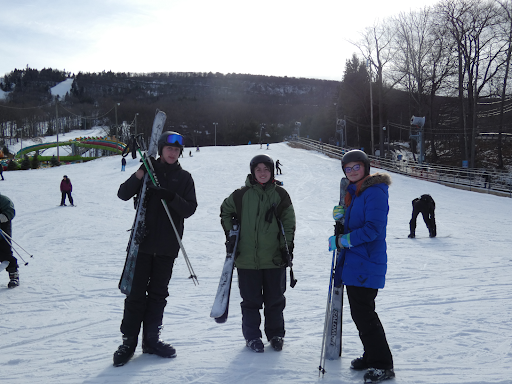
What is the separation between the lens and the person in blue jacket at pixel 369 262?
2795mm

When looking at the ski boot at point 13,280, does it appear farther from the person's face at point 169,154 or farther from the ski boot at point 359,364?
the ski boot at point 359,364

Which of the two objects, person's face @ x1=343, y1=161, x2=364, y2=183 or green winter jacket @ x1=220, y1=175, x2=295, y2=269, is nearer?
person's face @ x1=343, y1=161, x2=364, y2=183

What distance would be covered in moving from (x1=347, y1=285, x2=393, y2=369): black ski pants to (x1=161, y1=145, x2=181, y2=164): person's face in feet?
5.68

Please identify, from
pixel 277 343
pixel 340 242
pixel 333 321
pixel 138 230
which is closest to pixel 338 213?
pixel 340 242

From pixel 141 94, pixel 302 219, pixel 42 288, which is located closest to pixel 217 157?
pixel 302 219

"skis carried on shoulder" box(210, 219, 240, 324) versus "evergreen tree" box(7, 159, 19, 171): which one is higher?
"evergreen tree" box(7, 159, 19, 171)

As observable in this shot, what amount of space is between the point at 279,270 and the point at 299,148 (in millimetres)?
39466

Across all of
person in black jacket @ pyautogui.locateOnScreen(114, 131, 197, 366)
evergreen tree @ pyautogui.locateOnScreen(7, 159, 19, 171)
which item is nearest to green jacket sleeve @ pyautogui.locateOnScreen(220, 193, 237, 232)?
person in black jacket @ pyautogui.locateOnScreen(114, 131, 197, 366)

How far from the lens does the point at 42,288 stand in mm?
5770

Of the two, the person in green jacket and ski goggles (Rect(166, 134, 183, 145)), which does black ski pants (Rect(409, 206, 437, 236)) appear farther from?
ski goggles (Rect(166, 134, 183, 145))

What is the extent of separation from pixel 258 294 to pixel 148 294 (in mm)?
886

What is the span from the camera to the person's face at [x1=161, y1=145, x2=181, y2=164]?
3.31m

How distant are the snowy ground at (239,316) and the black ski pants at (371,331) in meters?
0.20

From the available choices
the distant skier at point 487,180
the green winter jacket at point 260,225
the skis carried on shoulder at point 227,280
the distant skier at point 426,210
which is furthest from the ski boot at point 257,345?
the distant skier at point 487,180
